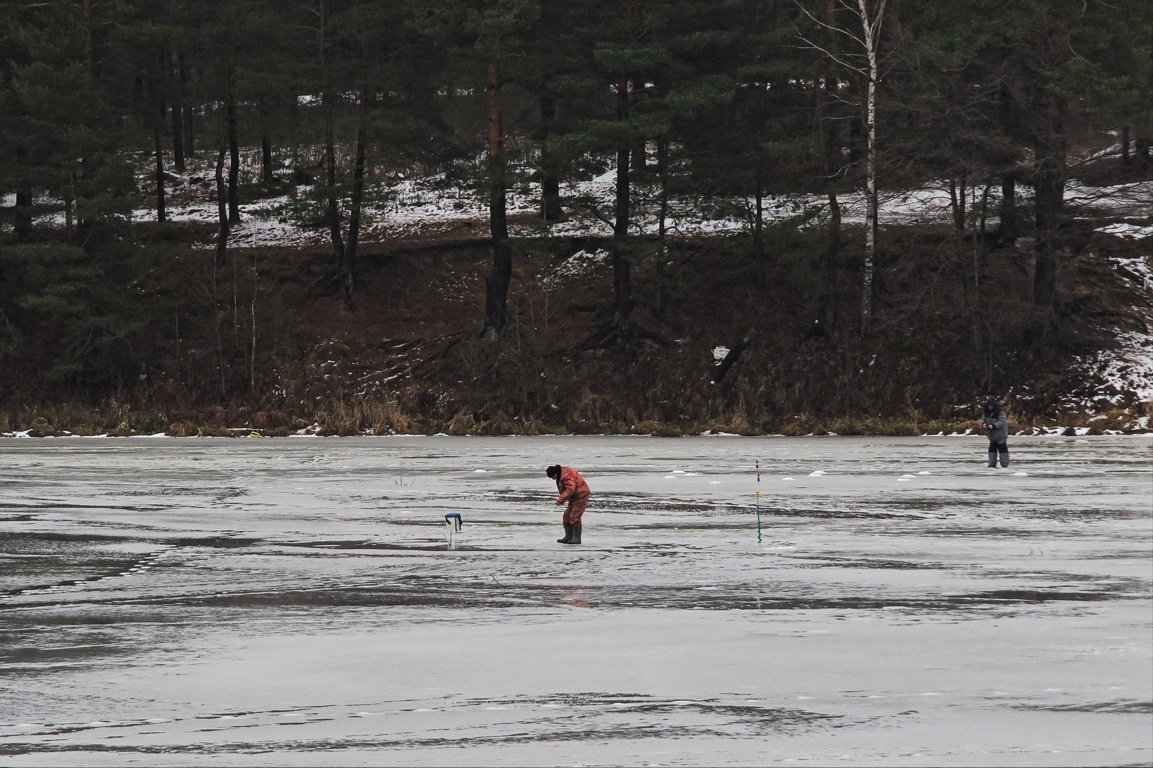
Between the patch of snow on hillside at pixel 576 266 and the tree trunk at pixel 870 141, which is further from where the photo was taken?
the patch of snow on hillside at pixel 576 266

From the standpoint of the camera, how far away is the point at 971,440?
33.3 meters

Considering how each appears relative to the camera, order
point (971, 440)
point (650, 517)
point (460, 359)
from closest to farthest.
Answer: point (650, 517) → point (971, 440) → point (460, 359)

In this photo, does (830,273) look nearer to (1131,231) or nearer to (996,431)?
(1131,231)

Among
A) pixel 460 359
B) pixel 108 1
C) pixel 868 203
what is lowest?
pixel 460 359

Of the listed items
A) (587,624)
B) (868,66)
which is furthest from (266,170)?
(587,624)

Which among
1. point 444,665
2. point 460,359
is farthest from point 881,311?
point 444,665

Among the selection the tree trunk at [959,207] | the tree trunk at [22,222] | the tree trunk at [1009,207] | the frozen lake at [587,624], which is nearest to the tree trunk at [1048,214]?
the tree trunk at [1009,207]

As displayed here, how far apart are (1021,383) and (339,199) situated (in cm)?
2238

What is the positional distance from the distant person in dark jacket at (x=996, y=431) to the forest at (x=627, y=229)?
34.2 ft

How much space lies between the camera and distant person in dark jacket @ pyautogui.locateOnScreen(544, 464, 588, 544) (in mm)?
16469

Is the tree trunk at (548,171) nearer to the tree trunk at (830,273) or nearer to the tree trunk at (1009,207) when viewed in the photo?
the tree trunk at (830,273)

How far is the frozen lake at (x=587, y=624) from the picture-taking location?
26.8 feet

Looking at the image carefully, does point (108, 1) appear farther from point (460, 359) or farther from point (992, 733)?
point (992, 733)

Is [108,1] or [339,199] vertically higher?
[108,1]
